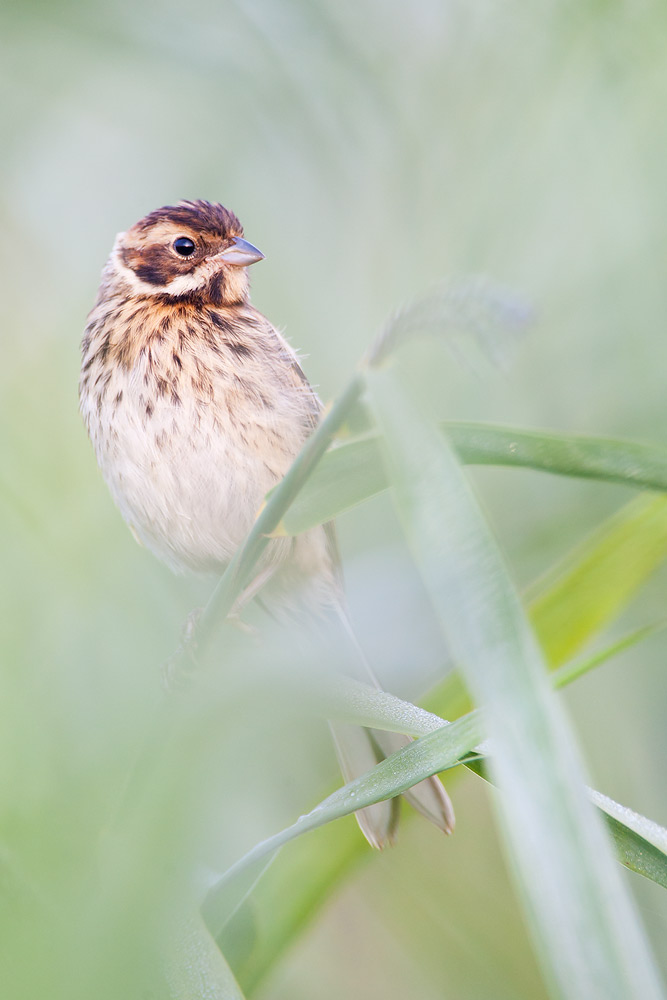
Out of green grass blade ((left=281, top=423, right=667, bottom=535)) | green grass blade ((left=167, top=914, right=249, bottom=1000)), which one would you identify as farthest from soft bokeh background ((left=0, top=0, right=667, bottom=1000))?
green grass blade ((left=281, top=423, right=667, bottom=535))

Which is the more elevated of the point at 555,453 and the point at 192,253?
the point at 192,253

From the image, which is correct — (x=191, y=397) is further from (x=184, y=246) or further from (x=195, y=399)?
(x=184, y=246)

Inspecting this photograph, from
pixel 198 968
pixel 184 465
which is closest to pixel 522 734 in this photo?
pixel 198 968

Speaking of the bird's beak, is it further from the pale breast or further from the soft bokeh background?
the soft bokeh background

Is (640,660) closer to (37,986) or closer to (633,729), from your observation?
(633,729)

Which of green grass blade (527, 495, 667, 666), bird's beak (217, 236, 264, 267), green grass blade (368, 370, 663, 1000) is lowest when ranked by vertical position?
green grass blade (527, 495, 667, 666)

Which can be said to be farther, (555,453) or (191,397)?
(191,397)

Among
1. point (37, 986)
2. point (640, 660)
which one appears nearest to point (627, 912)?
point (37, 986)
